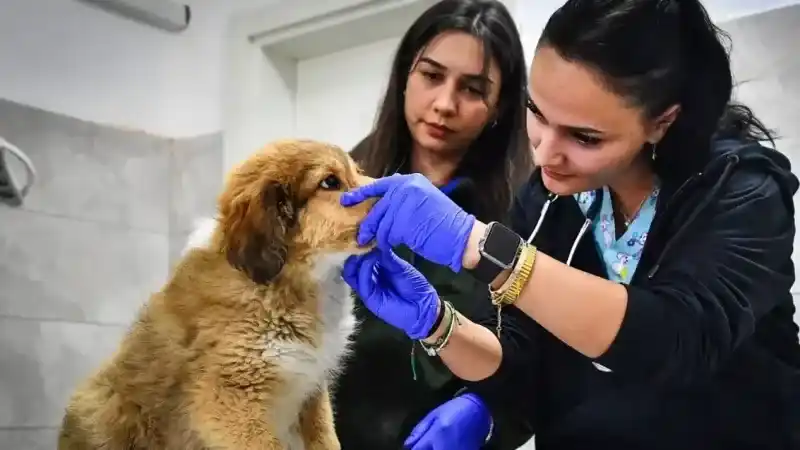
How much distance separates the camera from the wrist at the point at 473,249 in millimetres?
1056

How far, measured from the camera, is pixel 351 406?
1.59 metres

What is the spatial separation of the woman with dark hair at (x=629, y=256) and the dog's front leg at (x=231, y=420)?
27cm

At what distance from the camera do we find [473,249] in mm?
1062

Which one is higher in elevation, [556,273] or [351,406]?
[556,273]

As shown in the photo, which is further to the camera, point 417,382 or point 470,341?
point 417,382

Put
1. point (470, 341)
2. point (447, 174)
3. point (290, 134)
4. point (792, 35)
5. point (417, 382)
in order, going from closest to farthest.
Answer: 1. point (470, 341)
2. point (417, 382)
3. point (447, 174)
4. point (792, 35)
5. point (290, 134)

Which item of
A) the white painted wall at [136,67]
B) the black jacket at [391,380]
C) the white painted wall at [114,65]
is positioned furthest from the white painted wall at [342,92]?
the black jacket at [391,380]

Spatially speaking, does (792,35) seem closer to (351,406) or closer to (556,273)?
(556,273)

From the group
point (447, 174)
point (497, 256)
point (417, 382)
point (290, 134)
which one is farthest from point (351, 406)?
point (290, 134)

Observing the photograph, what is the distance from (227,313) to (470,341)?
16.3 inches

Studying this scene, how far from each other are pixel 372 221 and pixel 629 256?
0.44 m

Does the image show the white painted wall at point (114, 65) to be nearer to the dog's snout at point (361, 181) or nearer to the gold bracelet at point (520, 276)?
the dog's snout at point (361, 181)

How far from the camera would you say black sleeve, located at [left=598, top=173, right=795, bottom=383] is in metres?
0.98

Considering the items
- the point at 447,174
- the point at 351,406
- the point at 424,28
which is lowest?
the point at 351,406
